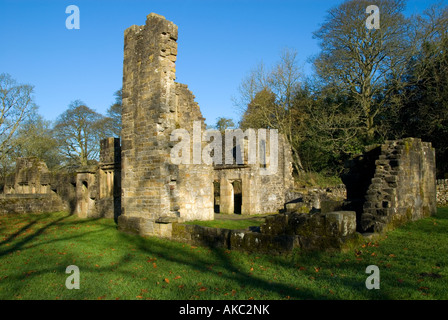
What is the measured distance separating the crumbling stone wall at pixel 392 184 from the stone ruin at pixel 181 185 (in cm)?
3

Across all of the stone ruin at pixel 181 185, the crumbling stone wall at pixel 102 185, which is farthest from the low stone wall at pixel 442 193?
the crumbling stone wall at pixel 102 185

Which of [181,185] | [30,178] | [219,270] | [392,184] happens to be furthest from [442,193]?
[30,178]

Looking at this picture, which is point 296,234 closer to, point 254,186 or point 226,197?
point 254,186

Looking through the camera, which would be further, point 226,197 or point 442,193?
point 226,197

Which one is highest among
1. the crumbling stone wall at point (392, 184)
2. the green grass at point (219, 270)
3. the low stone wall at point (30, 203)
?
the crumbling stone wall at point (392, 184)

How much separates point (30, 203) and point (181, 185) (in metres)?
8.49

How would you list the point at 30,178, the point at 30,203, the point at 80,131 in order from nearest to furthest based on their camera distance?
the point at 30,203
the point at 30,178
the point at 80,131

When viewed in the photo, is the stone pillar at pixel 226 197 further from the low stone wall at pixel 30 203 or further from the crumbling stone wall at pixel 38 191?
the low stone wall at pixel 30 203

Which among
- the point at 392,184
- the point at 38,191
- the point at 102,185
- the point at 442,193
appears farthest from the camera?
the point at 38,191

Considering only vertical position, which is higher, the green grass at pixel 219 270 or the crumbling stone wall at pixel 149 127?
the crumbling stone wall at pixel 149 127

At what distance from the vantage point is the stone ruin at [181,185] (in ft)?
26.6

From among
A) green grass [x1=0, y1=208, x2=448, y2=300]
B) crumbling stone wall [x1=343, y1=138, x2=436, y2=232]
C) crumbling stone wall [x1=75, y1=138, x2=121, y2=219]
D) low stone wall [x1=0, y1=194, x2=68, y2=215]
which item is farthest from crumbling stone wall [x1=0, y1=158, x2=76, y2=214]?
crumbling stone wall [x1=343, y1=138, x2=436, y2=232]

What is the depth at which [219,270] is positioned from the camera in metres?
7.25
